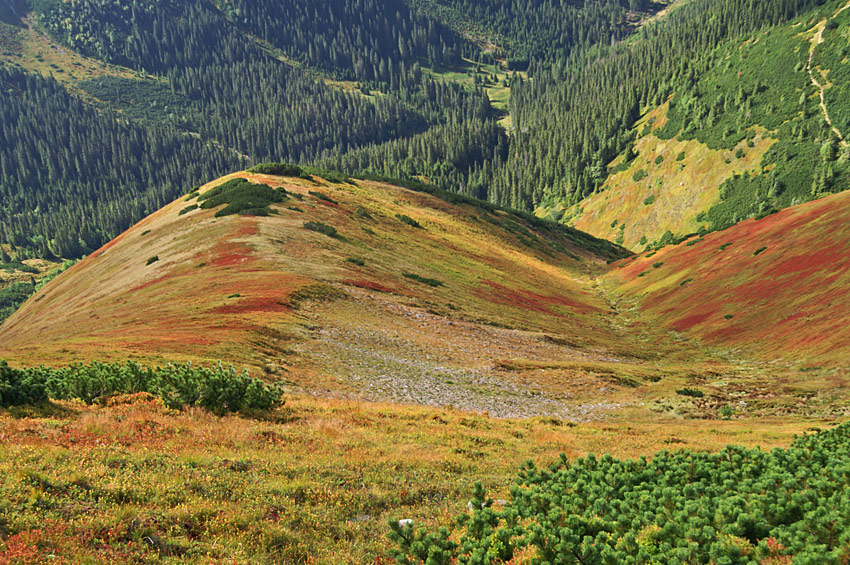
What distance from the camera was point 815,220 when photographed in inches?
2393

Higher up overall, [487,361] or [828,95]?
[828,95]

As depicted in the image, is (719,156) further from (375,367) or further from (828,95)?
(375,367)

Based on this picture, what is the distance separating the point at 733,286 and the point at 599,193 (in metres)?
138

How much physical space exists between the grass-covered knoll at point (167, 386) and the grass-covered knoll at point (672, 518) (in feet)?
34.9

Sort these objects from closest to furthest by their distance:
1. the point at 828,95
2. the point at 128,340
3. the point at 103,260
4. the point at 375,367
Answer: the point at 128,340 < the point at 375,367 < the point at 103,260 < the point at 828,95

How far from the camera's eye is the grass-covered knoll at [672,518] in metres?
7.14

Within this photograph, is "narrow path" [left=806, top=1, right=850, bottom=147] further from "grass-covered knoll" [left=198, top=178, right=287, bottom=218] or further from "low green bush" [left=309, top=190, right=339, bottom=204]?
"grass-covered knoll" [left=198, top=178, right=287, bottom=218]

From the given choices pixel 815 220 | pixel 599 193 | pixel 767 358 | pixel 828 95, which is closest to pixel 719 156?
pixel 828 95

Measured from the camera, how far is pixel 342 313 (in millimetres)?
40594

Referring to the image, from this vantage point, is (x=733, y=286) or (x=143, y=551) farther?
(x=733, y=286)

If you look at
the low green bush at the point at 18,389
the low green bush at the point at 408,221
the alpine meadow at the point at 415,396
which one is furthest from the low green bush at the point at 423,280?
the low green bush at the point at 18,389

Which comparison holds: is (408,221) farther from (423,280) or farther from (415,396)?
(415,396)

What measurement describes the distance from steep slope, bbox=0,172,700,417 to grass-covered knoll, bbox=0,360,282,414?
6.70 m

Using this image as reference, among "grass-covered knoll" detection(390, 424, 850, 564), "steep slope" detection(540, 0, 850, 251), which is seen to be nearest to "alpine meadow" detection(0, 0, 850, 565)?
"grass-covered knoll" detection(390, 424, 850, 564)
